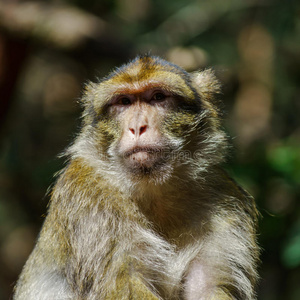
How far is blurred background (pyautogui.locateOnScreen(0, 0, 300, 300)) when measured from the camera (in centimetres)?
659

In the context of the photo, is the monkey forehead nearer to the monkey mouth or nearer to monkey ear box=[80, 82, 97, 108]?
monkey ear box=[80, 82, 97, 108]

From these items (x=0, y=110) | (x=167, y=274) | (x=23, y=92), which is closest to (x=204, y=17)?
(x=0, y=110)

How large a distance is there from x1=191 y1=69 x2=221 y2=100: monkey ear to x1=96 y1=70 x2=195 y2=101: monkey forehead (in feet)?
1.26

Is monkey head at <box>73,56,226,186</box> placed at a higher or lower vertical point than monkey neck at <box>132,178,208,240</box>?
higher

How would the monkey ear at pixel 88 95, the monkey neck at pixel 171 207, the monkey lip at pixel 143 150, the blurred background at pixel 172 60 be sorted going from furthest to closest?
the blurred background at pixel 172 60 → the monkey ear at pixel 88 95 → the monkey neck at pixel 171 207 → the monkey lip at pixel 143 150

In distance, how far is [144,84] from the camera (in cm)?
419

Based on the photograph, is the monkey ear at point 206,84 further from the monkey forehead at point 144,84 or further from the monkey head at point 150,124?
the monkey forehead at point 144,84

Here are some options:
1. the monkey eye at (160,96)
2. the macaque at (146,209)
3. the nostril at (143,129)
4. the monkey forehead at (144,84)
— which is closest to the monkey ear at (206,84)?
the macaque at (146,209)

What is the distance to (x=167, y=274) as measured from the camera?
4000mm

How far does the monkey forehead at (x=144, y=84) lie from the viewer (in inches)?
164

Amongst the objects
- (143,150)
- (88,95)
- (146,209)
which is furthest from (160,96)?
(146,209)

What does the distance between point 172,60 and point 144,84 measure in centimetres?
257

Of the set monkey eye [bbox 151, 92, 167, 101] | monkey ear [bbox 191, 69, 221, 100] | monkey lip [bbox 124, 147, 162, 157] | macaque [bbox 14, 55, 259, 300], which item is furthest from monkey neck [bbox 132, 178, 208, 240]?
monkey ear [bbox 191, 69, 221, 100]

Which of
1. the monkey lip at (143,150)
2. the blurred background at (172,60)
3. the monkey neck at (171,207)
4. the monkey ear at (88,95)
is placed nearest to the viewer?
the monkey lip at (143,150)
